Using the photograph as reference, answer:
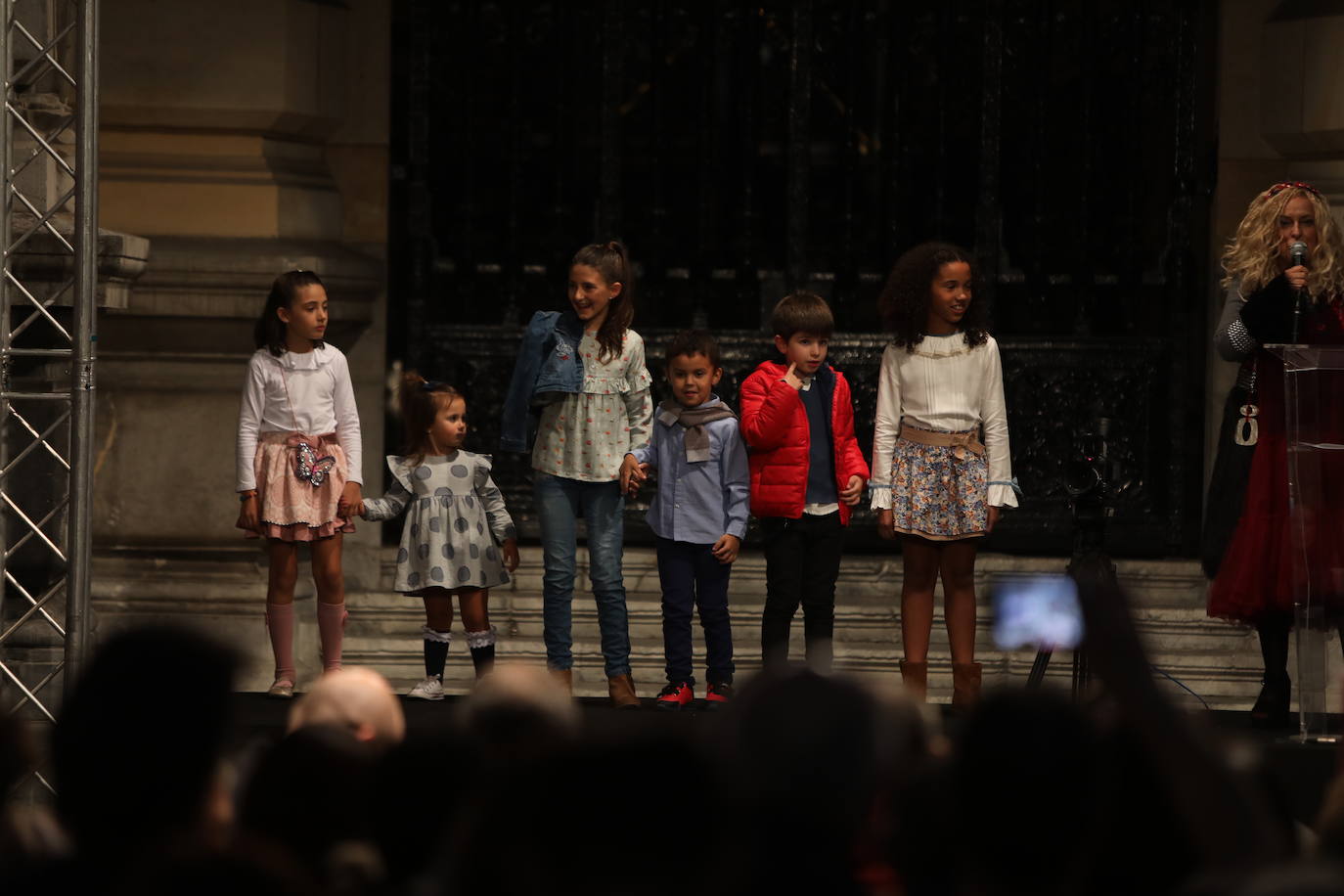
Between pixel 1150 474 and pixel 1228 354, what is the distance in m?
2.41

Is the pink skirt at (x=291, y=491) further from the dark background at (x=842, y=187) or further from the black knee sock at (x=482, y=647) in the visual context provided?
the dark background at (x=842, y=187)

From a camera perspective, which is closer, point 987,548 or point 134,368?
point 134,368

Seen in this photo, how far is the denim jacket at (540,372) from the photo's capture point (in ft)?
21.6

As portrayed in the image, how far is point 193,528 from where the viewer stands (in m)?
7.70

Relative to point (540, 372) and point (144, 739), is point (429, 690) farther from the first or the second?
point (144, 739)

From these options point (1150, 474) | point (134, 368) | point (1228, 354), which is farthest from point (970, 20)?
point (134, 368)

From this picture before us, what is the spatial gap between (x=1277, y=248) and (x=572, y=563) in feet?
8.41

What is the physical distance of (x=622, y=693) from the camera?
6.59 meters

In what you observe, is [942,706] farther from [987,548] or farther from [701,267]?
[701,267]

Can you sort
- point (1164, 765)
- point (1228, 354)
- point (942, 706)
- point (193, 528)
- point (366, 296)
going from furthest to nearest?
point (366, 296) < point (193, 528) < point (942, 706) < point (1228, 354) < point (1164, 765)

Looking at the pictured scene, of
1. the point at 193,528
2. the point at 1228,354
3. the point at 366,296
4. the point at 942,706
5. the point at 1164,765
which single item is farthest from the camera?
the point at 366,296

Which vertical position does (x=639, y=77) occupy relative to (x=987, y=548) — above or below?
above

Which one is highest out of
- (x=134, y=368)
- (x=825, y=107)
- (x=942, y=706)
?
(x=825, y=107)

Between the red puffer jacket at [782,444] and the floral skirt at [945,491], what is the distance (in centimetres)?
18
